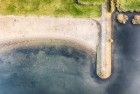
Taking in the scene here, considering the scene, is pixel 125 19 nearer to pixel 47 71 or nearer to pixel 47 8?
pixel 47 8

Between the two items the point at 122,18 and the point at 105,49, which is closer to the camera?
the point at 105,49

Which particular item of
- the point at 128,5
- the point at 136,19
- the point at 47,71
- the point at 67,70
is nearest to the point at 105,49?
the point at 67,70

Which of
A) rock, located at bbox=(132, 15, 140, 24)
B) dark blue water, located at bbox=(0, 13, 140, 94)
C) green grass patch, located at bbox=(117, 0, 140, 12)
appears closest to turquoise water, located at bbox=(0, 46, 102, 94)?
dark blue water, located at bbox=(0, 13, 140, 94)

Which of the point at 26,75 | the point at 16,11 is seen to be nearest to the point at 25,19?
the point at 16,11

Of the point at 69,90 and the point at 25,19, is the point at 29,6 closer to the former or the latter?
the point at 25,19

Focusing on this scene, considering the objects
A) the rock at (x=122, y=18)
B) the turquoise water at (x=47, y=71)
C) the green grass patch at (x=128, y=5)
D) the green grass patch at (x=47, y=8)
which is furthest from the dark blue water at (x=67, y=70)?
the green grass patch at (x=47, y=8)

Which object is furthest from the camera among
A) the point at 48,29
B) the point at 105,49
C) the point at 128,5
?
the point at 128,5
